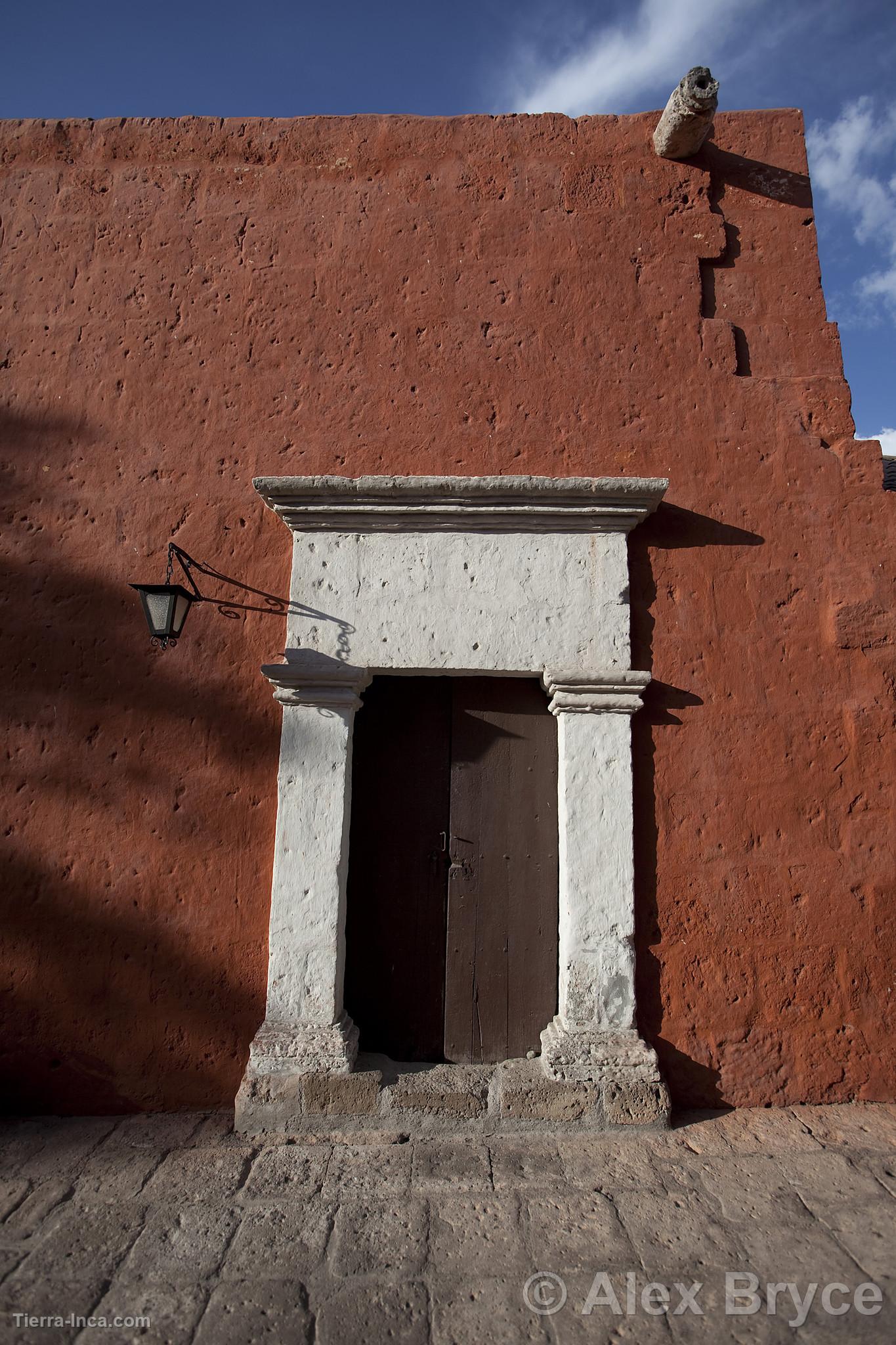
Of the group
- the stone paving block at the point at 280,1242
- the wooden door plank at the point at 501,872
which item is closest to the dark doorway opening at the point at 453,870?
the wooden door plank at the point at 501,872

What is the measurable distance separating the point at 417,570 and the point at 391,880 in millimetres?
1340

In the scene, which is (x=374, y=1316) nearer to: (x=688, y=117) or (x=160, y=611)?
(x=160, y=611)

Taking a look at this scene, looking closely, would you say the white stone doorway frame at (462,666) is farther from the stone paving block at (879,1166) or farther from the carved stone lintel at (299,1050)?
the stone paving block at (879,1166)

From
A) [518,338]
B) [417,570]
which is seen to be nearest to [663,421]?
[518,338]

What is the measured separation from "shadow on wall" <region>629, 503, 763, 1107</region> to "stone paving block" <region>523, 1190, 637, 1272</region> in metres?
0.70

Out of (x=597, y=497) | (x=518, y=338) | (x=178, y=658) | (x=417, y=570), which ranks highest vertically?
(x=518, y=338)

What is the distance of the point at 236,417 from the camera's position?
3549mm

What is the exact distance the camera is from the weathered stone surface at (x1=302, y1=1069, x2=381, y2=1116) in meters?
2.93

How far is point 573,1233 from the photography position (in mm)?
2330

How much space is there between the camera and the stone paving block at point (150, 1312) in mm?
1953

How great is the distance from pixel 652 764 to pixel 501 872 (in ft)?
2.59

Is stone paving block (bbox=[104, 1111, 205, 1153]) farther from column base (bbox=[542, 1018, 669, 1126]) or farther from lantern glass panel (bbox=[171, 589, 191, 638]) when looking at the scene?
lantern glass panel (bbox=[171, 589, 191, 638])

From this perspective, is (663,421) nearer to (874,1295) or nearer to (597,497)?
(597,497)

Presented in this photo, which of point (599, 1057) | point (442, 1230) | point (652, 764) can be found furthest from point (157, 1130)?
point (652, 764)
